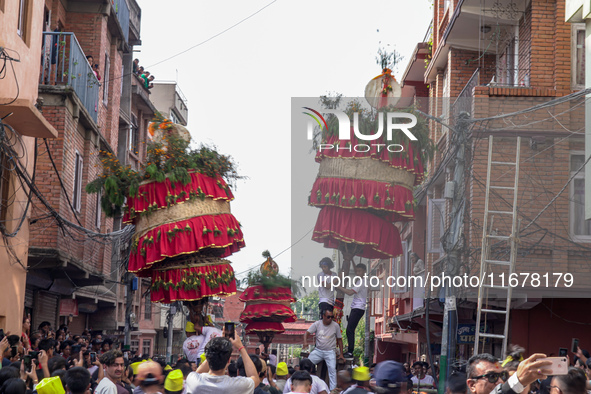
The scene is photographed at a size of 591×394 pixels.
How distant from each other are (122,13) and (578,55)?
16.4 m

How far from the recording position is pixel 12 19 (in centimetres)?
1427

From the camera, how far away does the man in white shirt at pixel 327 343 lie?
12.3 m

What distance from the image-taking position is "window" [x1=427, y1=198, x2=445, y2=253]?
1888 cm

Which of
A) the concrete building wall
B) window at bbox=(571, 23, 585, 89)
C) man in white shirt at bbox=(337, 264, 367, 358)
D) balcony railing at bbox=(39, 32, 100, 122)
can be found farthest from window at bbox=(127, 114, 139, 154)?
man in white shirt at bbox=(337, 264, 367, 358)

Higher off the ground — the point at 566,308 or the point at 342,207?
the point at 342,207

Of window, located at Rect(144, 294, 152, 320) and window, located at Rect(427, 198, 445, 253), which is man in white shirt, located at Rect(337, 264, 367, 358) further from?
window, located at Rect(144, 294, 152, 320)

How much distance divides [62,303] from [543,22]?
14374 mm

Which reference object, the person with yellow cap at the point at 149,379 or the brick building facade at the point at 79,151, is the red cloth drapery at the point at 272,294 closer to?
the brick building facade at the point at 79,151

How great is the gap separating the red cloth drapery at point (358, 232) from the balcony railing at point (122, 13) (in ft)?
49.3

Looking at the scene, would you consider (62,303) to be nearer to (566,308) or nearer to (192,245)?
(192,245)

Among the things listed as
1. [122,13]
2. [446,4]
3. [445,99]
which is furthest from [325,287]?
[122,13]

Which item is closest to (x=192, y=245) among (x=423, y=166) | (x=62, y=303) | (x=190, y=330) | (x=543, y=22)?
(x=190, y=330)

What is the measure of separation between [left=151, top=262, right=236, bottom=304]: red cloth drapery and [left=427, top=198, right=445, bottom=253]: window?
21.8ft

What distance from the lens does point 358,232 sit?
13.8 meters
